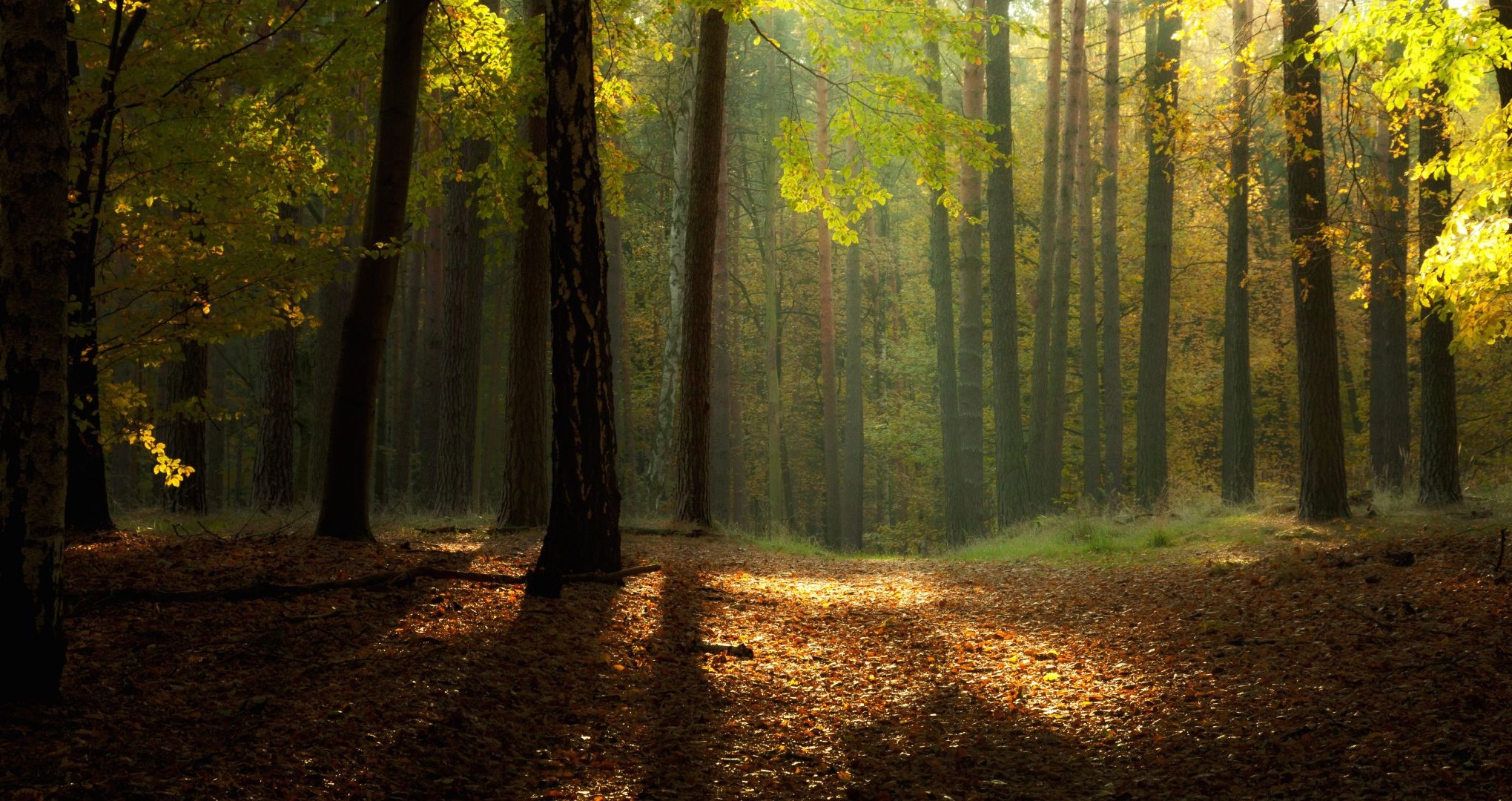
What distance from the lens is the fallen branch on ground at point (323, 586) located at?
5.49 meters

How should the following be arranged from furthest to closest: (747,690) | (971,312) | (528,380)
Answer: (971,312), (528,380), (747,690)

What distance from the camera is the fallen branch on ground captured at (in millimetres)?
5488

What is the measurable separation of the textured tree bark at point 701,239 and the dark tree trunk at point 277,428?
570 cm

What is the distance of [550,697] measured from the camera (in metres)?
5.16

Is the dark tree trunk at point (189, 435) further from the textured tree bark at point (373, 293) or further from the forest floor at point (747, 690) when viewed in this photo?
the forest floor at point (747, 690)

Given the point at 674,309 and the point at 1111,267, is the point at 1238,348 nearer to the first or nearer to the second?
the point at 1111,267

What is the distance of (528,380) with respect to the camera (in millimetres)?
11242

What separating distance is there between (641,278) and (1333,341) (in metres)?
20.5

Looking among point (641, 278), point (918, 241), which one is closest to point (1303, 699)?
point (641, 278)

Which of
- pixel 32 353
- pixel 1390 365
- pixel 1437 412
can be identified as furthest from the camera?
pixel 1390 365

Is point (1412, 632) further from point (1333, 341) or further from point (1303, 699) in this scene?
point (1333, 341)

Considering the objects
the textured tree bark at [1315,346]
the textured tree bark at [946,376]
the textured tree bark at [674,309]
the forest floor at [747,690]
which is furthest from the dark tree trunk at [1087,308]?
the forest floor at [747,690]

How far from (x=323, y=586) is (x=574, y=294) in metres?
2.54

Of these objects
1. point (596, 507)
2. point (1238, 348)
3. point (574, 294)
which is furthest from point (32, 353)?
point (1238, 348)
